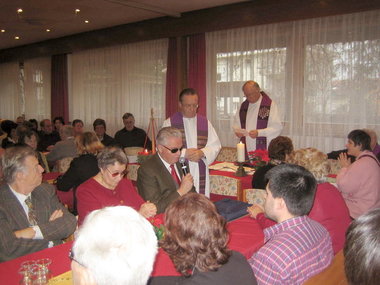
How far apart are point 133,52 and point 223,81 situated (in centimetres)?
285

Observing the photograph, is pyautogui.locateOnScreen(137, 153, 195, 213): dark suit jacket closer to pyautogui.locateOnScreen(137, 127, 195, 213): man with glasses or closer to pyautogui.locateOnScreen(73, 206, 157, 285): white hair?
pyautogui.locateOnScreen(137, 127, 195, 213): man with glasses

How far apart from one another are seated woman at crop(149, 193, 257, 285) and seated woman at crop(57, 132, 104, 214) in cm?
236

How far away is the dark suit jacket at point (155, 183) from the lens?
3.17 meters

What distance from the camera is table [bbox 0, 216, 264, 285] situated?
2014 mm

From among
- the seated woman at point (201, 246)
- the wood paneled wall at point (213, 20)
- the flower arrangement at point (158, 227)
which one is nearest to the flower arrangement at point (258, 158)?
the flower arrangement at point (158, 227)

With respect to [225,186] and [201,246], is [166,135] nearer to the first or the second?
[225,186]

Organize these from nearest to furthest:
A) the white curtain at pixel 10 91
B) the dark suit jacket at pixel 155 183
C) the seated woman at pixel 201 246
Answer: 1. the seated woman at pixel 201 246
2. the dark suit jacket at pixel 155 183
3. the white curtain at pixel 10 91

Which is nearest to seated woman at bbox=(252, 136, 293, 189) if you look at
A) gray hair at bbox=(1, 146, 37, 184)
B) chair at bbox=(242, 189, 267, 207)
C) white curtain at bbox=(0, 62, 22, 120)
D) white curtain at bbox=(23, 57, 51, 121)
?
chair at bbox=(242, 189, 267, 207)

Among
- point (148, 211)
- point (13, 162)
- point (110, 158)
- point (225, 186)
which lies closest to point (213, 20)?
point (225, 186)

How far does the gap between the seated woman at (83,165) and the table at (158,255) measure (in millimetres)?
1527

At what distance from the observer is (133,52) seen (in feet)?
30.7

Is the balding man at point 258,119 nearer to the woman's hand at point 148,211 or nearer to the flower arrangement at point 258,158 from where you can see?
the flower arrangement at point 258,158

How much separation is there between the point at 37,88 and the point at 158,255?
11.3 meters

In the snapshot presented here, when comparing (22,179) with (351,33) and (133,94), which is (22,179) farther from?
(133,94)
